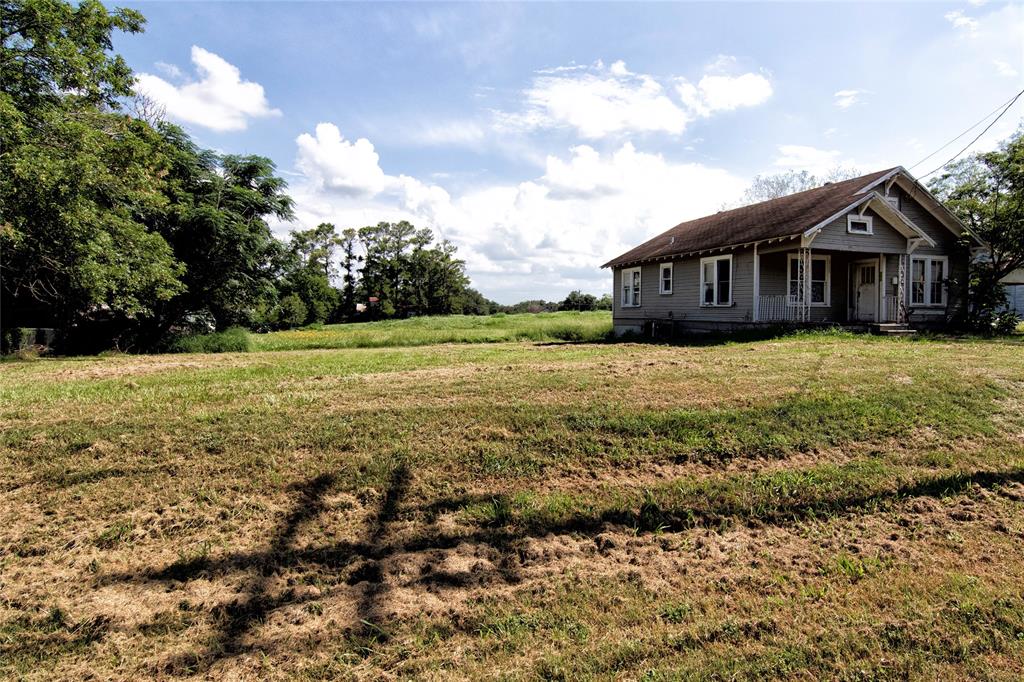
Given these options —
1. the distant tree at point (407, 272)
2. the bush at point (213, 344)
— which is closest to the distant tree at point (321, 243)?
the distant tree at point (407, 272)

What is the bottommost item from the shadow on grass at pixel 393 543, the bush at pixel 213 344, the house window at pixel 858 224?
the shadow on grass at pixel 393 543

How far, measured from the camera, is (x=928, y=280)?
2012 centimetres

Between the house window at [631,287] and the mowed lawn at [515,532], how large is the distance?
16920mm

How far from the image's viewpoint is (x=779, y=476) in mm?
5102

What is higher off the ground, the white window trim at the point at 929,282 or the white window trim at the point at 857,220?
the white window trim at the point at 857,220

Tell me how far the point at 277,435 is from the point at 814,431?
563cm

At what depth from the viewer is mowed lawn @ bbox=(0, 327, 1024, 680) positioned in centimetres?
301

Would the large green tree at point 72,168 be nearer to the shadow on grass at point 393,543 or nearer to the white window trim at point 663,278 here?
the shadow on grass at point 393,543

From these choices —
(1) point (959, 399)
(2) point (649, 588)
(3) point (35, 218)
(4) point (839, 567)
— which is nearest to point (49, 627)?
(2) point (649, 588)

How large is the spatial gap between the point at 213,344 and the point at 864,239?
2278 centimetres

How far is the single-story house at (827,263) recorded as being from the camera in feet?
57.4

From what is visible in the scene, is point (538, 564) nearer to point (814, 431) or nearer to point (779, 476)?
point (779, 476)

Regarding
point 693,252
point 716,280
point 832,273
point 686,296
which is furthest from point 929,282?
point 693,252

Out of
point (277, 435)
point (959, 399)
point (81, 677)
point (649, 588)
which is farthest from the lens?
point (959, 399)
